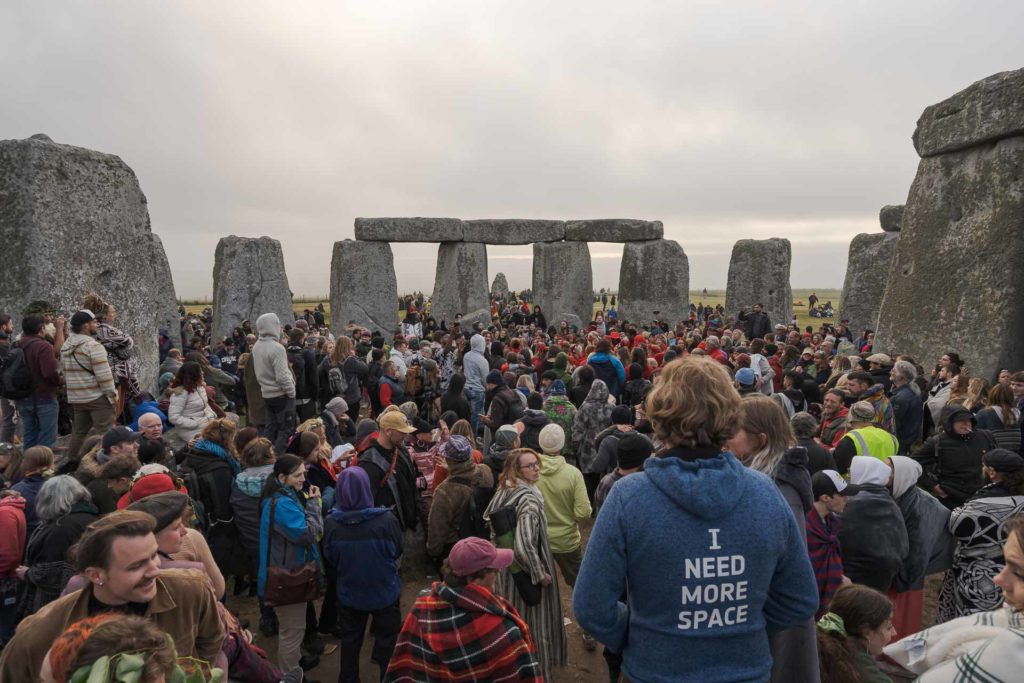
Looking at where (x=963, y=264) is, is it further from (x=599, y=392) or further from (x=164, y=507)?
(x=164, y=507)

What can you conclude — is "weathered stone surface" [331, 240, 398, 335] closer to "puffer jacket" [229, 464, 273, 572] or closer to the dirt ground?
the dirt ground

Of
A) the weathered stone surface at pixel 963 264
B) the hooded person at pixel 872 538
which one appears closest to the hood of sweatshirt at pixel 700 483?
the hooded person at pixel 872 538

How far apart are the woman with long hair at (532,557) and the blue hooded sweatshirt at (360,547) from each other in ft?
1.89

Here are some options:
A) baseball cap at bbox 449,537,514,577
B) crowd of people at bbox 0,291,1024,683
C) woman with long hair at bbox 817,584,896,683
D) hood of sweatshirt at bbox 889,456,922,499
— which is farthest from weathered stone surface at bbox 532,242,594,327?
baseball cap at bbox 449,537,514,577

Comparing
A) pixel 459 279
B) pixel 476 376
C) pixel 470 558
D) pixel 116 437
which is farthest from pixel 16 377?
pixel 459 279

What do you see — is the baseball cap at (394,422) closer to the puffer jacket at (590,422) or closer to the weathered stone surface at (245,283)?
the puffer jacket at (590,422)

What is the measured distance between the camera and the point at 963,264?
790cm

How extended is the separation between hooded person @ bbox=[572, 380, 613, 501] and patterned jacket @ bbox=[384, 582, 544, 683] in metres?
3.71

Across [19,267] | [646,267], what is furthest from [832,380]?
[646,267]

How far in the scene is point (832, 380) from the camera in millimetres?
7270

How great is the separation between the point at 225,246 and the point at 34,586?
14.4m

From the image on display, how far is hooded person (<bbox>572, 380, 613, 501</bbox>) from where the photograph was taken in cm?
618

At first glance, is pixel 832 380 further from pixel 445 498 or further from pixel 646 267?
pixel 646 267

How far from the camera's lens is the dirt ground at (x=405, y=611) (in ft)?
13.1
